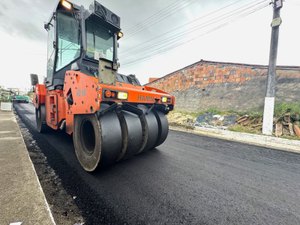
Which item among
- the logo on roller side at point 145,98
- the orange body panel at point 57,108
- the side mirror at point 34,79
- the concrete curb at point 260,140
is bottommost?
the concrete curb at point 260,140

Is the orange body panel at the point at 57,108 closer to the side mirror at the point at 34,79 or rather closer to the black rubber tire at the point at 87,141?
the black rubber tire at the point at 87,141

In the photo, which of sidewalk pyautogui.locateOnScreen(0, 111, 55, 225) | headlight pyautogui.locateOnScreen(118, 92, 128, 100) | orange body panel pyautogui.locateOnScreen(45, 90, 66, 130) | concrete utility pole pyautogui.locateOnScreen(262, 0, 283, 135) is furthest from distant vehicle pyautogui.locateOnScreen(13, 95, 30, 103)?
concrete utility pole pyautogui.locateOnScreen(262, 0, 283, 135)

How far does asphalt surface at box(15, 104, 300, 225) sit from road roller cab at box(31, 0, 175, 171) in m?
0.31

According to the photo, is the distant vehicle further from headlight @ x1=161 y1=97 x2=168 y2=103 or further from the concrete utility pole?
the concrete utility pole

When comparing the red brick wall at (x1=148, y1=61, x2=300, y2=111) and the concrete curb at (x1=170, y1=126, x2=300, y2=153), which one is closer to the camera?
the concrete curb at (x1=170, y1=126, x2=300, y2=153)

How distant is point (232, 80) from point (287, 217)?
→ 9.27 m

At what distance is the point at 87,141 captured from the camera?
Result: 2779mm

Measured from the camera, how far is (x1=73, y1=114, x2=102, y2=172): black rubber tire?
2.34 meters

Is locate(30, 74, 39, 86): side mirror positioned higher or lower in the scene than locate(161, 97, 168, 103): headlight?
higher

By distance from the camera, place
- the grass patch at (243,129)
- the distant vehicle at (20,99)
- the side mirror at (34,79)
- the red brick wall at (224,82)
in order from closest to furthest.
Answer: the side mirror at (34,79) → the grass patch at (243,129) → the red brick wall at (224,82) → the distant vehicle at (20,99)

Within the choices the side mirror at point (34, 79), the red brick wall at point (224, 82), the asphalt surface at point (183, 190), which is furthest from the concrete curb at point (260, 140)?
the side mirror at point (34, 79)

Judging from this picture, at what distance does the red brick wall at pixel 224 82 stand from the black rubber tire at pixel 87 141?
8.84m

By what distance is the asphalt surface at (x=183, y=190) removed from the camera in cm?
162

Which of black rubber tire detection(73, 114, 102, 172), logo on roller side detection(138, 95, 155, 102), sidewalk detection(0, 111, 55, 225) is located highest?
logo on roller side detection(138, 95, 155, 102)
